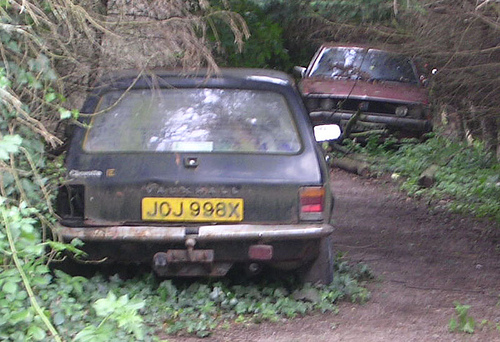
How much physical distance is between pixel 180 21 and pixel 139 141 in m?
1.07

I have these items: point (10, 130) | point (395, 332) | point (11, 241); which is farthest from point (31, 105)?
point (395, 332)

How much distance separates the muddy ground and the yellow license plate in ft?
2.42

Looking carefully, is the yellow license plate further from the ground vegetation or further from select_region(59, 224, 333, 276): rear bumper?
the ground vegetation

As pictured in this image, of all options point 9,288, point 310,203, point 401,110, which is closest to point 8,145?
point 9,288

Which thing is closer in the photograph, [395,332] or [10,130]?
[10,130]

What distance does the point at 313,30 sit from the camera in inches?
423

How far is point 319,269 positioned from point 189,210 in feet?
3.86

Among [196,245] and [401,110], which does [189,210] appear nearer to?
[196,245]

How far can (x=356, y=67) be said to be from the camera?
1512cm

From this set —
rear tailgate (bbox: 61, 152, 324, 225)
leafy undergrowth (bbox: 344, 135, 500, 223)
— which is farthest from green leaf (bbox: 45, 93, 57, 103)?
leafy undergrowth (bbox: 344, 135, 500, 223)

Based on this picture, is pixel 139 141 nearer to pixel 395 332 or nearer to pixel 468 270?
pixel 395 332

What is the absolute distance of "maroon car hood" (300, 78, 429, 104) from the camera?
15.3 m

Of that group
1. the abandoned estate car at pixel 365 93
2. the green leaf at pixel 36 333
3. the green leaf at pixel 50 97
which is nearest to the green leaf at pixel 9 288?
the green leaf at pixel 36 333

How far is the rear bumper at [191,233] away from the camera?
5.93m
